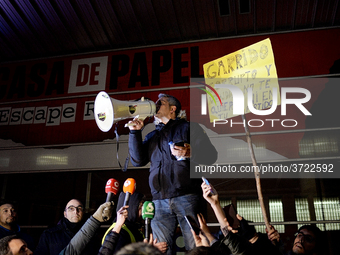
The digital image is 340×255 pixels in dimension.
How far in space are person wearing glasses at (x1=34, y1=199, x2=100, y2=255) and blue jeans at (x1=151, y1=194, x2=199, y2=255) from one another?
0.80 meters

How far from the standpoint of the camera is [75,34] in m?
4.59

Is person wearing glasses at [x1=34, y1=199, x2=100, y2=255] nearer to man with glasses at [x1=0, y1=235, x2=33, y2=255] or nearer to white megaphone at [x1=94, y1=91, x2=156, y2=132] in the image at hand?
man with glasses at [x1=0, y1=235, x2=33, y2=255]

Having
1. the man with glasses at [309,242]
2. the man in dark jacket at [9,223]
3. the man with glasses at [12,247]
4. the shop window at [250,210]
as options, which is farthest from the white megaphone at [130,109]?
the shop window at [250,210]

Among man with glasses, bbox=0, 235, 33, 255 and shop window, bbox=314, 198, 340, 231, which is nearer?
man with glasses, bbox=0, 235, 33, 255

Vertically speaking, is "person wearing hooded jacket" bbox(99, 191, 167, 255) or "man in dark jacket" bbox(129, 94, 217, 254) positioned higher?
"man in dark jacket" bbox(129, 94, 217, 254)

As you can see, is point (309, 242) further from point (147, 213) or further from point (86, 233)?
point (86, 233)

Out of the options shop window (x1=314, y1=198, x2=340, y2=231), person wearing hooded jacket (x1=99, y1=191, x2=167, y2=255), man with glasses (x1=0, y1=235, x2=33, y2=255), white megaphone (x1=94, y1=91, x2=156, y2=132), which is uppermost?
white megaphone (x1=94, y1=91, x2=156, y2=132)

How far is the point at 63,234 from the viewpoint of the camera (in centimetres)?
272

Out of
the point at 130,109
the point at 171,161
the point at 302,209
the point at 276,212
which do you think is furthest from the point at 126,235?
the point at 302,209

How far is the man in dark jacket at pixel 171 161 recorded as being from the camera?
1997mm

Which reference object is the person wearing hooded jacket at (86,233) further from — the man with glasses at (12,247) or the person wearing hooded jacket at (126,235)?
the man with glasses at (12,247)

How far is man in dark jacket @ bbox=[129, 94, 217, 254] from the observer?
2.00 metres

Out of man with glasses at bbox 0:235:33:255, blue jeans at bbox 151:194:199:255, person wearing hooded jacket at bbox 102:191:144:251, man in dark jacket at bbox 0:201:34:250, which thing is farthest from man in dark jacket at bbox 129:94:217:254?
man in dark jacket at bbox 0:201:34:250

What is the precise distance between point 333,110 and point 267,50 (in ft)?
5.72
